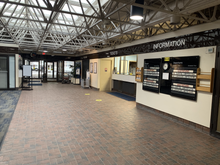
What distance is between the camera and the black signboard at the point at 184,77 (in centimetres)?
479

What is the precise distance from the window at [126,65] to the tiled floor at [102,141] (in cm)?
502

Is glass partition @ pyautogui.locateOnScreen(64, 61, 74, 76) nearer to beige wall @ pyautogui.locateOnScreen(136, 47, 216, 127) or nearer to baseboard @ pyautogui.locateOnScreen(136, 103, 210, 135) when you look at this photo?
baseboard @ pyautogui.locateOnScreen(136, 103, 210, 135)

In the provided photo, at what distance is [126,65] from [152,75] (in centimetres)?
456

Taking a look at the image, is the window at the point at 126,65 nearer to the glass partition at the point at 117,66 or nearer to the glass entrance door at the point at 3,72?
the glass partition at the point at 117,66

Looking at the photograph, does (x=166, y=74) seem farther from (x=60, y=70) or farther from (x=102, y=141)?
(x=60, y=70)

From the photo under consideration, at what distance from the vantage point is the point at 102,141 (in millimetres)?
3830

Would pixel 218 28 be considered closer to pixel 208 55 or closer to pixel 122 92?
pixel 208 55

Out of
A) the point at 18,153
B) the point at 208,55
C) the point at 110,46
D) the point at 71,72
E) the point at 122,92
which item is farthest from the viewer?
the point at 71,72

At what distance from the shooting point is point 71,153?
3.24 m

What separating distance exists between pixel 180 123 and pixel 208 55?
2.26 m

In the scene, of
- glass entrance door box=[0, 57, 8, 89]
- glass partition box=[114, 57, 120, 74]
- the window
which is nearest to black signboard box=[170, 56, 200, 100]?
the window

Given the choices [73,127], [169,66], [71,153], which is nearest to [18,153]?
[71,153]

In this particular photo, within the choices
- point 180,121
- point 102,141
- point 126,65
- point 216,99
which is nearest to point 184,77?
point 216,99

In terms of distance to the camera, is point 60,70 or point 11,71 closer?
point 11,71
